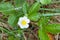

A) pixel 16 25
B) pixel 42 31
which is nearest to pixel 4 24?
pixel 16 25

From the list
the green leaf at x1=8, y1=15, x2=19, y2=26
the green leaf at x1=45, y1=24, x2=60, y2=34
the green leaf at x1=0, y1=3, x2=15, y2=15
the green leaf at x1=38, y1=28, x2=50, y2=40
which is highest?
the green leaf at x1=0, y1=3, x2=15, y2=15

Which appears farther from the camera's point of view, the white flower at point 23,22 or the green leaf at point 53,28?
the white flower at point 23,22

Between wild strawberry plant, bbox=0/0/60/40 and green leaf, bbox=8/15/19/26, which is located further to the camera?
green leaf, bbox=8/15/19/26

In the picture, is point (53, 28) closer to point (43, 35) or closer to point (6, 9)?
point (43, 35)

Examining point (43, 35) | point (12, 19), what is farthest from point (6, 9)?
point (43, 35)

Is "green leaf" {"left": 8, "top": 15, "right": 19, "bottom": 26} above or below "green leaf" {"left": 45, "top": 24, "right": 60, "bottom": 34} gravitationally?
above

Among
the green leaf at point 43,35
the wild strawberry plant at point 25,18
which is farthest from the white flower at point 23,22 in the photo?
the green leaf at point 43,35

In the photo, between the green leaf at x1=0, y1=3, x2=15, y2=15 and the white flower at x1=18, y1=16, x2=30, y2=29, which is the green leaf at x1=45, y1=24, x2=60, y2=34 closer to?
the white flower at x1=18, y1=16, x2=30, y2=29

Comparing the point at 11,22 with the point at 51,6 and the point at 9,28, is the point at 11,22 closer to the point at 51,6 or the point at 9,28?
the point at 9,28

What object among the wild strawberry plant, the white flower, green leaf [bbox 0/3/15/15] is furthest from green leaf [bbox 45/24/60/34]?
green leaf [bbox 0/3/15/15]

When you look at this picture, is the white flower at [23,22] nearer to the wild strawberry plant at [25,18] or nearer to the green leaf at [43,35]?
the wild strawberry plant at [25,18]

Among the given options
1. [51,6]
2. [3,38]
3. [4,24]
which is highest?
[51,6]
